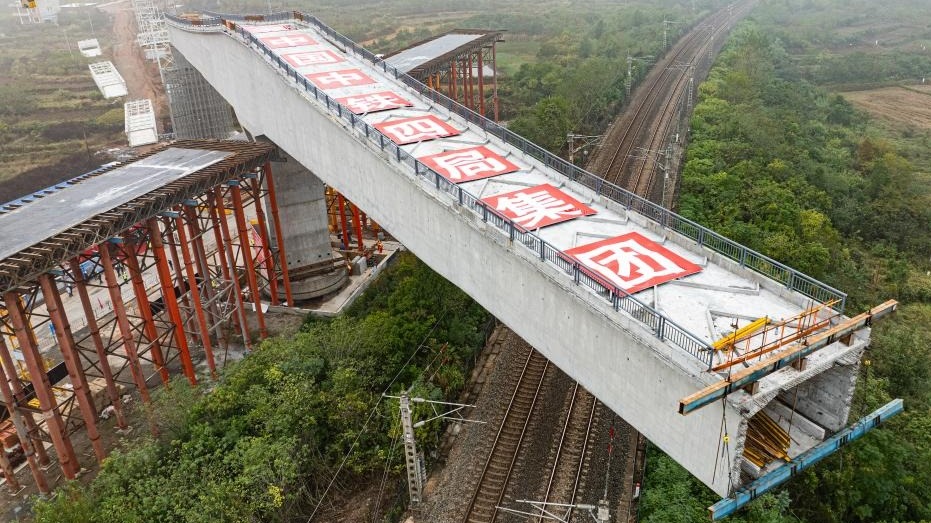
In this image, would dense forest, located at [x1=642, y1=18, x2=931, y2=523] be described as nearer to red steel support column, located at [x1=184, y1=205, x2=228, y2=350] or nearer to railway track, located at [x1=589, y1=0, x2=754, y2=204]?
railway track, located at [x1=589, y1=0, x2=754, y2=204]

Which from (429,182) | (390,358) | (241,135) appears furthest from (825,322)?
(241,135)

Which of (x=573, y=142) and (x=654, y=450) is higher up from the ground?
(x=573, y=142)

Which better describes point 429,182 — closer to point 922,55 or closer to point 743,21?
point 922,55

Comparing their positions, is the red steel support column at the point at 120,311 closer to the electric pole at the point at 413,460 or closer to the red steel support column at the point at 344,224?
the electric pole at the point at 413,460

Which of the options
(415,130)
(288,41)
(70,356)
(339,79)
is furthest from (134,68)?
(70,356)

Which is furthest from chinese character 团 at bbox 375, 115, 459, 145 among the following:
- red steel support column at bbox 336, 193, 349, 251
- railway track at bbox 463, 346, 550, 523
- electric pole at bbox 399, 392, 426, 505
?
red steel support column at bbox 336, 193, 349, 251

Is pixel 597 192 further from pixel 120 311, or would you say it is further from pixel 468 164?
pixel 120 311
